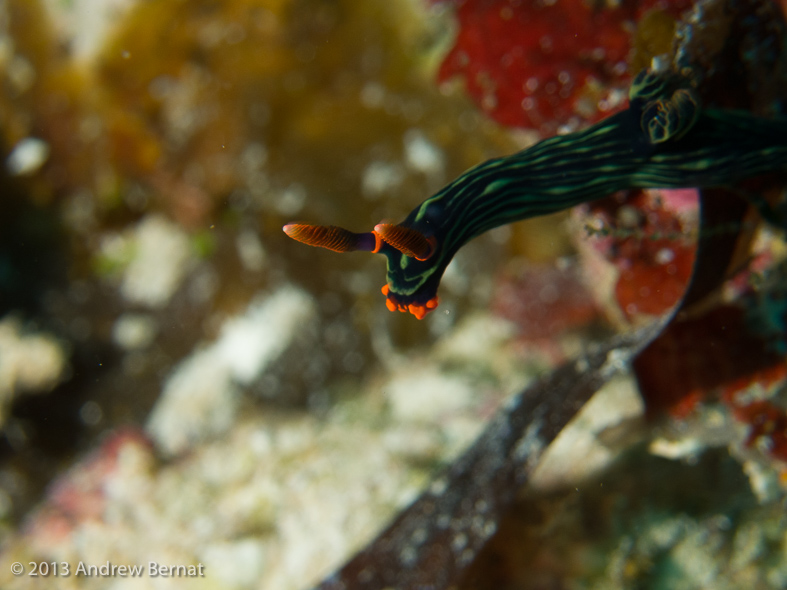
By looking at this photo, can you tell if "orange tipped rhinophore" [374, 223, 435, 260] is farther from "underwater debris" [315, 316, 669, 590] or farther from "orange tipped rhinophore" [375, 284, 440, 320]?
"underwater debris" [315, 316, 669, 590]

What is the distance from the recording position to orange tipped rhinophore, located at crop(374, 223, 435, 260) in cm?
139

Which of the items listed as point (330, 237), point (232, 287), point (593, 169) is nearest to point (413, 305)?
point (330, 237)

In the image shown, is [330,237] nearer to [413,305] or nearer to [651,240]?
[413,305]

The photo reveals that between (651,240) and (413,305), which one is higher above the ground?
(413,305)

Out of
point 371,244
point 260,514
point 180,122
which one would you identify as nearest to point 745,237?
point 371,244

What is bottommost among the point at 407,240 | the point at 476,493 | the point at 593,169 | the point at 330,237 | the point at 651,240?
the point at 476,493

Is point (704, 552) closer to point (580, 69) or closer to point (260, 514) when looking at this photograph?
point (580, 69)

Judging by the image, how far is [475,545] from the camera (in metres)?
1.86

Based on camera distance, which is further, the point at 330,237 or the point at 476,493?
the point at 476,493

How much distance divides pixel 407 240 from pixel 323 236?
0.25m

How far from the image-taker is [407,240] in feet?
4.70

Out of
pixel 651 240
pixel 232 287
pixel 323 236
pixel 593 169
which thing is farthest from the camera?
pixel 232 287

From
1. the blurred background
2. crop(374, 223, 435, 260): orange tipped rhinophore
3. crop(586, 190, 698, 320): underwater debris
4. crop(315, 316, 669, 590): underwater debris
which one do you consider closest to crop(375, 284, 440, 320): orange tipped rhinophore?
crop(374, 223, 435, 260): orange tipped rhinophore

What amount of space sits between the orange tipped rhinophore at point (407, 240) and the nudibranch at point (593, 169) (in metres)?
0.01
